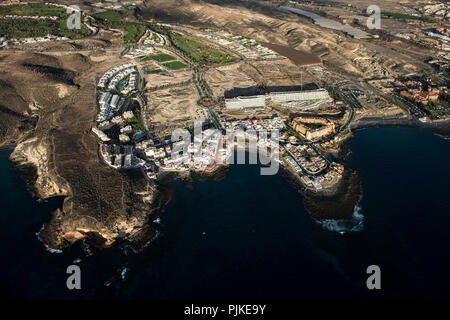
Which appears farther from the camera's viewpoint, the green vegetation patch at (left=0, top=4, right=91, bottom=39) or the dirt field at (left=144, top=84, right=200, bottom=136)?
the green vegetation patch at (left=0, top=4, right=91, bottom=39)

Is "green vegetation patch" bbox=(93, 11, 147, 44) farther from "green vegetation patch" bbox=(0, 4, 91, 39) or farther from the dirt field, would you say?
the dirt field

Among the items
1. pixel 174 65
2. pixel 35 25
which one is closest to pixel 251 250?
pixel 174 65

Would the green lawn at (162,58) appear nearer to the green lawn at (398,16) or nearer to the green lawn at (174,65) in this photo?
the green lawn at (174,65)

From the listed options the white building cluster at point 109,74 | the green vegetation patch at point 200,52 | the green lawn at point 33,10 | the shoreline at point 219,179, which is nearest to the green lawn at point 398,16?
the green vegetation patch at point 200,52

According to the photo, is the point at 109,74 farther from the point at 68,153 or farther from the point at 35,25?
the point at 35,25

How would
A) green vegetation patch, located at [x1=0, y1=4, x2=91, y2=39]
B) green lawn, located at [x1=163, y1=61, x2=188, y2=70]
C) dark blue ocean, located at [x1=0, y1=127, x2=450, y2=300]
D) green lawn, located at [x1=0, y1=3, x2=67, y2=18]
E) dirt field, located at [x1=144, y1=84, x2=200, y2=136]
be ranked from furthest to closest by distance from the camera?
green lawn, located at [x1=0, y1=3, x2=67, y2=18] → green vegetation patch, located at [x1=0, y1=4, x2=91, y2=39] → green lawn, located at [x1=163, y1=61, x2=188, y2=70] → dirt field, located at [x1=144, y1=84, x2=200, y2=136] → dark blue ocean, located at [x1=0, y1=127, x2=450, y2=300]

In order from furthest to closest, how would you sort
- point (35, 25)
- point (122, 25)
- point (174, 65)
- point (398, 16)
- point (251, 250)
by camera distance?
point (398, 16), point (122, 25), point (35, 25), point (174, 65), point (251, 250)

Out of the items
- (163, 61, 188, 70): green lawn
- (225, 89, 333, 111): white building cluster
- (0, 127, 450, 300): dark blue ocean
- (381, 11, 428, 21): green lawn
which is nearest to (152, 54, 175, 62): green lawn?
(163, 61, 188, 70): green lawn
